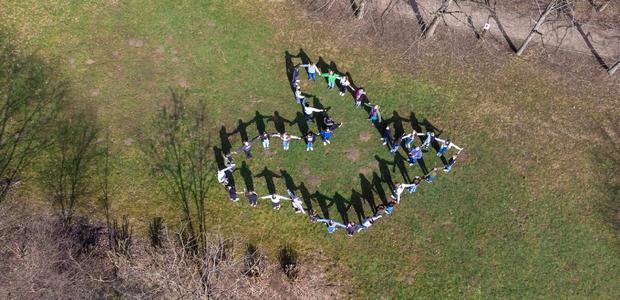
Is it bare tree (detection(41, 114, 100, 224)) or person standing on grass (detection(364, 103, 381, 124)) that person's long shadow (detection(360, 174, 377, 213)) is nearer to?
person standing on grass (detection(364, 103, 381, 124))

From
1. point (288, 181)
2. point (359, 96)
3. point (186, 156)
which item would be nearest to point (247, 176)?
point (288, 181)

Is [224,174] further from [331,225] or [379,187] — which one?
[379,187]

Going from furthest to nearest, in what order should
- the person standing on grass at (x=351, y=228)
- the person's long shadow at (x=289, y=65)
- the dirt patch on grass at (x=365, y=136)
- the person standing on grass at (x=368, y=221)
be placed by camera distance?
1. the person's long shadow at (x=289, y=65)
2. the dirt patch on grass at (x=365, y=136)
3. the person standing on grass at (x=368, y=221)
4. the person standing on grass at (x=351, y=228)

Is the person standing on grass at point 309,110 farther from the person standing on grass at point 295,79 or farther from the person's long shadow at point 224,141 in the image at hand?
the person's long shadow at point 224,141

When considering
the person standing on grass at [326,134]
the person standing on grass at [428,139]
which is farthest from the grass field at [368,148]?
the person standing on grass at [428,139]

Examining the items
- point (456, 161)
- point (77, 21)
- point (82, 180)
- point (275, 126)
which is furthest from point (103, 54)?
point (456, 161)

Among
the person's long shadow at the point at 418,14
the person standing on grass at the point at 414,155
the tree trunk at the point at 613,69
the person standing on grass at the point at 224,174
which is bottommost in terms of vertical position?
the person standing on grass at the point at 224,174

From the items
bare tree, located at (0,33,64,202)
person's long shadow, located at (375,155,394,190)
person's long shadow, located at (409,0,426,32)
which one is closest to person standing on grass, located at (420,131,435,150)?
person's long shadow, located at (375,155,394,190)

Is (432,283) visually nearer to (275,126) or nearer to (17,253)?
(275,126)
